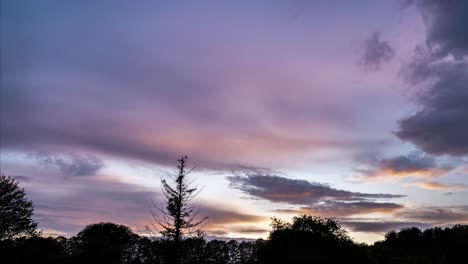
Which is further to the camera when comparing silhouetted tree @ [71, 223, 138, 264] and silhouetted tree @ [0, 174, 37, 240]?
silhouetted tree @ [71, 223, 138, 264]

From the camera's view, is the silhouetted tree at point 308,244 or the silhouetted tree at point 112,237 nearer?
the silhouetted tree at point 308,244

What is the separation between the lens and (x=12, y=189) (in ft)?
171

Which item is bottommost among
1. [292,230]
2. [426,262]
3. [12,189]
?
[426,262]

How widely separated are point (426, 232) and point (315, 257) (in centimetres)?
10409

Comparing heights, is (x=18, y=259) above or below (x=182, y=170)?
below

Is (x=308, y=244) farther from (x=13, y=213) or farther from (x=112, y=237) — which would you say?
(x=112, y=237)

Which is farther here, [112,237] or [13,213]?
[112,237]

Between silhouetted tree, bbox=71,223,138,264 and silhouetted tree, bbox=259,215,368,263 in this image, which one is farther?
silhouetted tree, bbox=71,223,138,264

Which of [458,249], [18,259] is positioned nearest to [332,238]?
[458,249]

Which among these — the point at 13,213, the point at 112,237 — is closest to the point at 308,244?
the point at 13,213

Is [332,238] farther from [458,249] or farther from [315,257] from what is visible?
[458,249]

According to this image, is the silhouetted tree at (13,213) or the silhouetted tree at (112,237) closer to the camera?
the silhouetted tree at (13,213)

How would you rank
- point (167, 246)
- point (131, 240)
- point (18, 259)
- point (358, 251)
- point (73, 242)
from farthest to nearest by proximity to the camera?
point (131, 240) < point (73, 242) < point (358, 251) < point (18, 259) < point (167, 246)

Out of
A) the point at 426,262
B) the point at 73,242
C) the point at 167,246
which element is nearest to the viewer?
A: the point at 167,246
